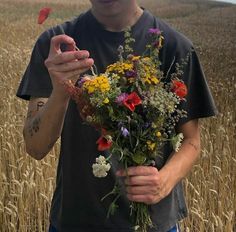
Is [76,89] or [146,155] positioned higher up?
[76,89]

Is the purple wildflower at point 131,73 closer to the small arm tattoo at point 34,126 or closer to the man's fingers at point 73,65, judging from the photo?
the man's fingers at point 73,65

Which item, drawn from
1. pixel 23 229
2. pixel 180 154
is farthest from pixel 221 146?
pixel 180 154

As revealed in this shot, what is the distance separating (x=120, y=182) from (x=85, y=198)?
1.03 feet

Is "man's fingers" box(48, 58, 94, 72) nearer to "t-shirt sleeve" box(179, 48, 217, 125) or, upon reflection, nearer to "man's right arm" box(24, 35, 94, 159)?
"man's right arm" box(24, 35, 94, 159)

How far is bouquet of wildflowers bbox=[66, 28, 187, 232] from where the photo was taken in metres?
1.34

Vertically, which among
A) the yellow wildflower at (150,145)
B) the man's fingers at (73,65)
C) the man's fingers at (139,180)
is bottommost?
the man's fingers at (139,180)

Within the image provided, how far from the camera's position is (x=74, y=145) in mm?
1777

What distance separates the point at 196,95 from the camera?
1813 millimetres

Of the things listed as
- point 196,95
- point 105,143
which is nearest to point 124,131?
point 105,143

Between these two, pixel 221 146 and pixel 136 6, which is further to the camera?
pixel 221 146

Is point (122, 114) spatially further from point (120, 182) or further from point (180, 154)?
point (180, 154)

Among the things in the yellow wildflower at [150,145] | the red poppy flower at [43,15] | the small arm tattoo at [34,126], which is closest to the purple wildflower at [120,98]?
the yellow wildflower at [150,145]

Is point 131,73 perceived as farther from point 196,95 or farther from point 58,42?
point 196,95

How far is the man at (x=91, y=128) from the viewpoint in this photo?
1729 millimetres
